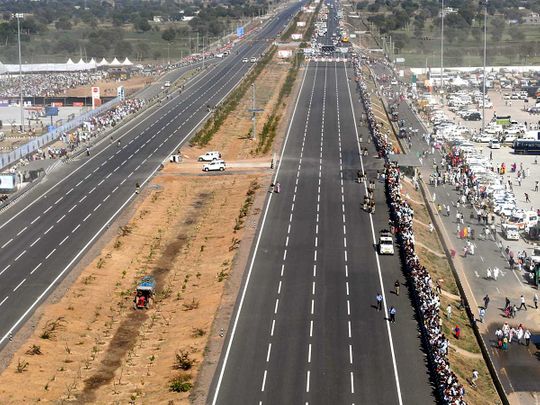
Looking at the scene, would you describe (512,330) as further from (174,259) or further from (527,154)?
(527,154)

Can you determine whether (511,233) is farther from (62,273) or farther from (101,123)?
(101,123)

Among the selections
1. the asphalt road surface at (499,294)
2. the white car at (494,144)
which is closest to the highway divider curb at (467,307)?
the asphalt road surface at (499,294)

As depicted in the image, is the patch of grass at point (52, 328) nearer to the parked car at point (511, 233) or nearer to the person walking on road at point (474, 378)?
the person walking on road at point (474, 378)

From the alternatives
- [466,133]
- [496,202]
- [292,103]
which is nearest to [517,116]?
[466,133]

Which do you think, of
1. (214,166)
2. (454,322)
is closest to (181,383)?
(454,322)

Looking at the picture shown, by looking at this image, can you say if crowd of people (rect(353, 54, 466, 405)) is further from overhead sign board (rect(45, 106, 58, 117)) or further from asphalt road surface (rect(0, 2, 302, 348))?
overhead sign board (rect(45, 106, 58, 117))
